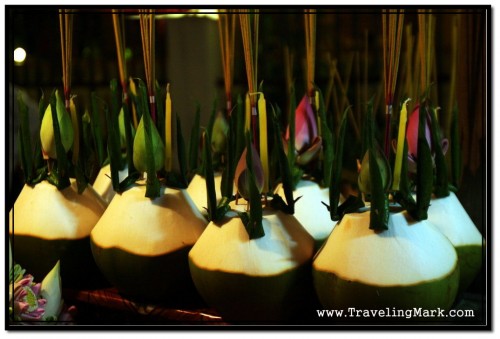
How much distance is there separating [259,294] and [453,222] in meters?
0.21

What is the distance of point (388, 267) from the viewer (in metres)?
0.66

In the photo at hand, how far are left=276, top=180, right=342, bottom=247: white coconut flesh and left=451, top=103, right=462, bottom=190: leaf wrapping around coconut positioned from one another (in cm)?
14

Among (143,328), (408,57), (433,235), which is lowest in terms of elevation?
(143,328)

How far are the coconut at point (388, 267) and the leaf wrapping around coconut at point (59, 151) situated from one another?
0.98 feet

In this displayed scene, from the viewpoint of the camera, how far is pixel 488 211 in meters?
0.75

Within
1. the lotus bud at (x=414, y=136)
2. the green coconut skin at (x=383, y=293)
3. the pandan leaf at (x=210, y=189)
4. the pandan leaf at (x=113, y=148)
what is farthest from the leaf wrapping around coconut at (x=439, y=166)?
the pandan leaf at (x=113, y=148)

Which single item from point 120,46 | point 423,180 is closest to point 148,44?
point 120,46

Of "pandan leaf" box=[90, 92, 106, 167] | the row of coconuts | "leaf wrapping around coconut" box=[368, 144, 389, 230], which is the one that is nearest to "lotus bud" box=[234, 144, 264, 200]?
the row of coconuts

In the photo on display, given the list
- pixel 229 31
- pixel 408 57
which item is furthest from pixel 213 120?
pixel 408 57

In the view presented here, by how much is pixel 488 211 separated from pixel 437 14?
207 millimetres

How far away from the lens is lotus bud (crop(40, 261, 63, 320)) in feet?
2.53

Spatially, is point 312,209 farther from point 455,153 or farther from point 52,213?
point 52,213

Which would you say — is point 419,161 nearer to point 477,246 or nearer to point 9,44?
point 477,246

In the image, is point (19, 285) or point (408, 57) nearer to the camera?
point (19, 285)
